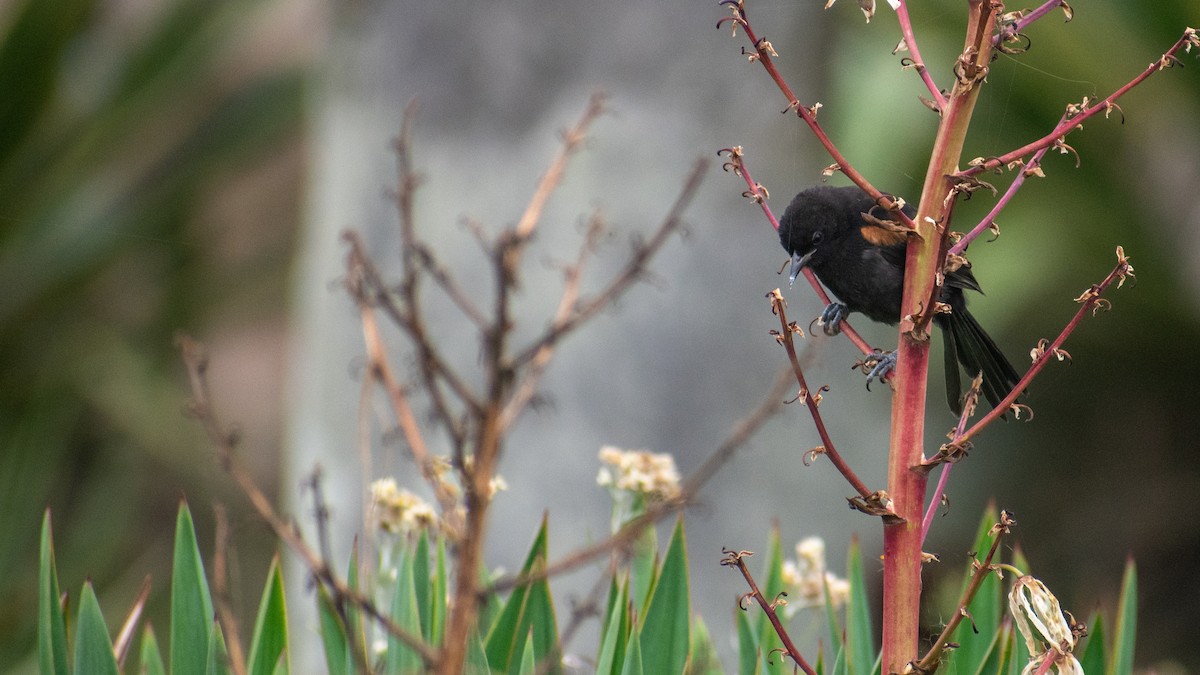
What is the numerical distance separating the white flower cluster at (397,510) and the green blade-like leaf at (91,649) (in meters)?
0.43

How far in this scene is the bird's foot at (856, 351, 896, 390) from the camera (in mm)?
1224

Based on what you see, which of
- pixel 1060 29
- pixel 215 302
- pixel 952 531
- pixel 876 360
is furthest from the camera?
pixel 215 302

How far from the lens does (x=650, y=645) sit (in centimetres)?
162

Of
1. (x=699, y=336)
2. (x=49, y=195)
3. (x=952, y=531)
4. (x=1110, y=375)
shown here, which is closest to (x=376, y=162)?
(x=699, y=336)

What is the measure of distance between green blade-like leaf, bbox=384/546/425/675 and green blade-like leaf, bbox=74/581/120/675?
33 cm

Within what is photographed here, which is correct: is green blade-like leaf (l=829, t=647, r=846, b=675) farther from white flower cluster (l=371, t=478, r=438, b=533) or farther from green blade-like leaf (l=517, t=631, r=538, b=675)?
white flower cluster (l=371, t=478, r=438, b=533)

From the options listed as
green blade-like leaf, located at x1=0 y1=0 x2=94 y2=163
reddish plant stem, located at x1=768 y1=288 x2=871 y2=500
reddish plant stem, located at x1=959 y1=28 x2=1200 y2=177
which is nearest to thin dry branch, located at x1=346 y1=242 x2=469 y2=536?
reddish plant stem, located at x1=768 y1=288 x2=871 y2=500

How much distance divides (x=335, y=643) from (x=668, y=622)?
1.42 ft

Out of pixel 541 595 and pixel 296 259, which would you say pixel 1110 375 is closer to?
pixel 296 259

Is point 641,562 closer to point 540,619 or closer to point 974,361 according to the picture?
point 540,619

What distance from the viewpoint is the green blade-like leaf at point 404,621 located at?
1.56 m

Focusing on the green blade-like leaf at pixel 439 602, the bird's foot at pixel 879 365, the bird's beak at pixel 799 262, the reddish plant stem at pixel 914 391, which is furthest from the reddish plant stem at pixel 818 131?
the green blade-like leaf at pixel 439 602

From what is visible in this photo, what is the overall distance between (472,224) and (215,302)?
707cm

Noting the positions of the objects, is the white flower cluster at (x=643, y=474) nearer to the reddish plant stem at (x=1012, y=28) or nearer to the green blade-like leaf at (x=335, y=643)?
the green blade-like leaf at (x=335, y=643)
